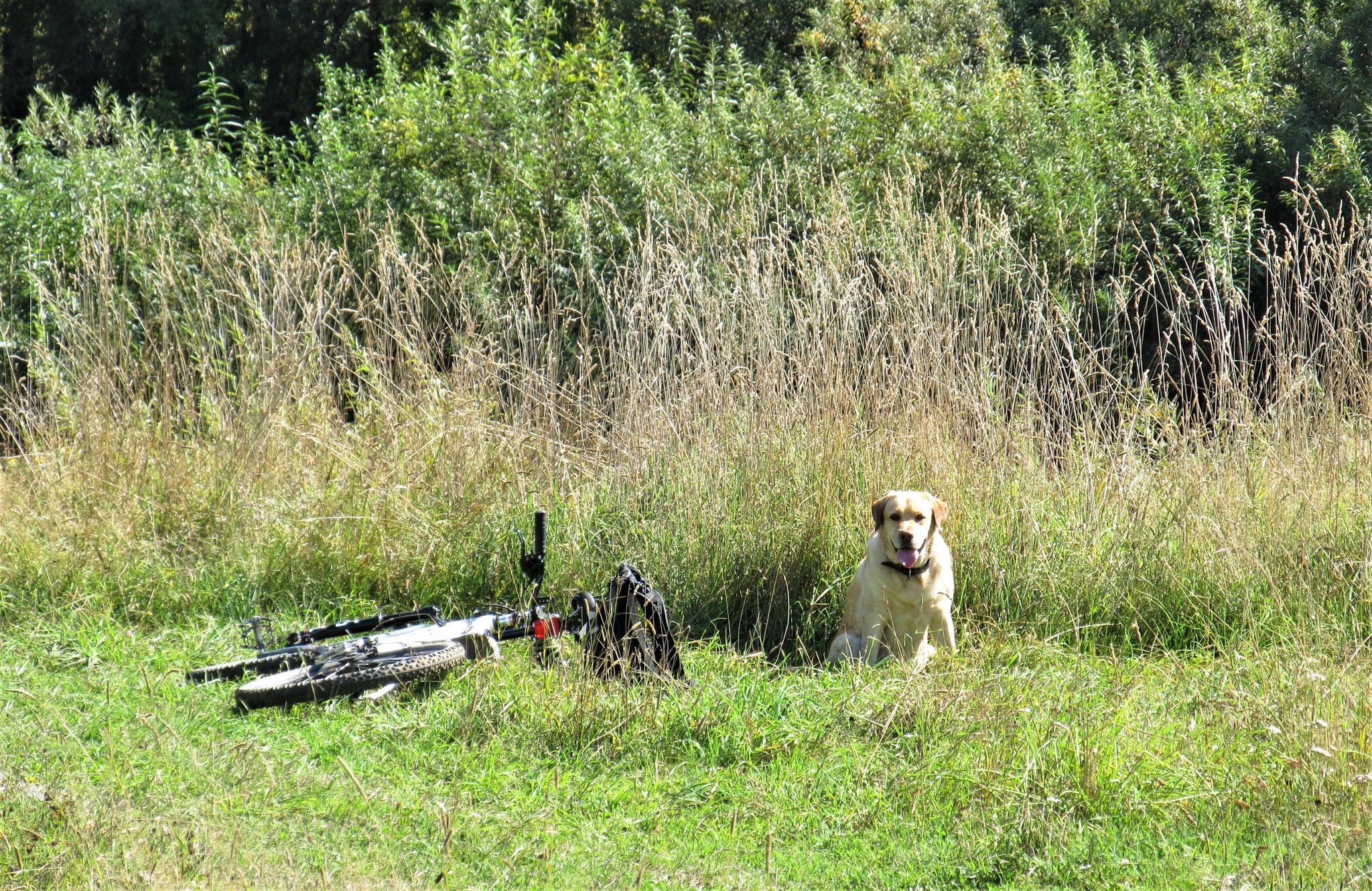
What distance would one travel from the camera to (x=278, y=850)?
2.82 meters

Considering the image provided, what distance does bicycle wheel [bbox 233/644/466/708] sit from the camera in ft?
12.5

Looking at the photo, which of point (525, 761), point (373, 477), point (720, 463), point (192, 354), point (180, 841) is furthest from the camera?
point (192, 354)

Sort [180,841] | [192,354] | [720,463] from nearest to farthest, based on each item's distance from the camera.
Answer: [180,841], [720,463], [192,354]

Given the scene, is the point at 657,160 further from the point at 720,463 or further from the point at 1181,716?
the point at 1181,716

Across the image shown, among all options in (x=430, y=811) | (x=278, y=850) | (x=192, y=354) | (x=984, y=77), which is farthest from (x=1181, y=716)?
(x=984, y=77)

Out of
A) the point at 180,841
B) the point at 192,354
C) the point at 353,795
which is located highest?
the point at 192,354

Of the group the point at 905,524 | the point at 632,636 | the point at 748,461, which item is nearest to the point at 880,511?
the point at 905,524

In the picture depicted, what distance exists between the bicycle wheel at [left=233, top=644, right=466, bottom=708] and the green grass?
7cm

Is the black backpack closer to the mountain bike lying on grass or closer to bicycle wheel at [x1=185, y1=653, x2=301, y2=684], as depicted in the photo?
the mountain bike lying on grass

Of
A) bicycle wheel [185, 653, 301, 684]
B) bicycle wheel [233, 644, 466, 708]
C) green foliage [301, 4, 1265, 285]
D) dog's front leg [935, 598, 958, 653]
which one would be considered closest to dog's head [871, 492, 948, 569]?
dog's front leg [935, 598, 958, 653]

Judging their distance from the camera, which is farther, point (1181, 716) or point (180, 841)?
point (1181, 716)

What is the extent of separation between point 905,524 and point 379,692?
6.06ft

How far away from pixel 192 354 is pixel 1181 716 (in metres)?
5.14

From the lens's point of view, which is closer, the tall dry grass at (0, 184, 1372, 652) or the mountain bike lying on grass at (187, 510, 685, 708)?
the mountain bike lying on grass at (187, 510, 685, 708)
